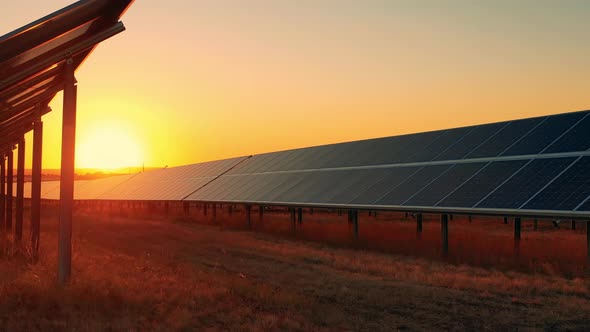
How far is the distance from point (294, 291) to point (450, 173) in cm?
1288

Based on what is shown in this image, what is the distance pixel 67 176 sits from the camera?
49.1 ft

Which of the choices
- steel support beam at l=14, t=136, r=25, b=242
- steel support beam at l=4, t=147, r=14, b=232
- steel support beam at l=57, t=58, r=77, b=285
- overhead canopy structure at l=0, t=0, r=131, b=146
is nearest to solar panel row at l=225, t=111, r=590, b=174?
overhead canopy structure at l=0, t=0, r=131, b=146

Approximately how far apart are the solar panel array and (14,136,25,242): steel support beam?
13.2 m

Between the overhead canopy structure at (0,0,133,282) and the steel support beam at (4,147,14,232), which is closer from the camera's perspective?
the overhead canopy structure at (0,0,133,282)

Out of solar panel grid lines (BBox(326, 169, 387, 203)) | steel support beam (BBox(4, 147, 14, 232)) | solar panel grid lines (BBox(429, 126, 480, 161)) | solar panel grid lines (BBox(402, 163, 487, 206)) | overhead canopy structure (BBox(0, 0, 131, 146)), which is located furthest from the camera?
steel support beam (BBox(4, 147, 14, 232))

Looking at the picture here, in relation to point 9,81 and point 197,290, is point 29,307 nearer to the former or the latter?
point 197,290

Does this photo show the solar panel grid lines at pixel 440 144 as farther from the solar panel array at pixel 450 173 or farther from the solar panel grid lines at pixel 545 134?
the solar panel grid lines at pixel 545 134

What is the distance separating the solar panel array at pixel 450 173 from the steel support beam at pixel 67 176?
1396 cm

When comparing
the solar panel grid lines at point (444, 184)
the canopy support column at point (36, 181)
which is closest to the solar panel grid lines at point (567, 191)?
the solar panel grid lines at point (444, 184)

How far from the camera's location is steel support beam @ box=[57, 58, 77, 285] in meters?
14.5

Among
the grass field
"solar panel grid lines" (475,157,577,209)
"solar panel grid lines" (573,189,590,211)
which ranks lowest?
the grass field

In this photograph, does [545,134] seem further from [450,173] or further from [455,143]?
[455,143]

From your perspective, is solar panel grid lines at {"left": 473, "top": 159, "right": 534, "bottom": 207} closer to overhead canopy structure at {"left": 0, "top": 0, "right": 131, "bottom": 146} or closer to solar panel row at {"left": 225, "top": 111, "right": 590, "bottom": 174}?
solar panel row at {"left": 225, "top": 111, "right": 590, "bottom": 174}

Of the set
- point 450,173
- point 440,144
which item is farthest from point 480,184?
point 440,144
